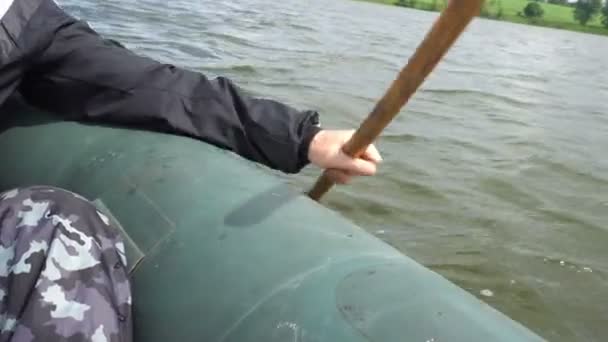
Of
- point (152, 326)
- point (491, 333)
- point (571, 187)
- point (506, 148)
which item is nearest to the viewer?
point (491, 333)

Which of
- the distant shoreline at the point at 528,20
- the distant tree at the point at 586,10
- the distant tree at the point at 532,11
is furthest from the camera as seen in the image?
the distant tree at the point at 586,10

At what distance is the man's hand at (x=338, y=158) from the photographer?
4.78ft

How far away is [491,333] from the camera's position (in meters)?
1.08

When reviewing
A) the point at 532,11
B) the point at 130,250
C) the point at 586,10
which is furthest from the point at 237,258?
the point at 586,10

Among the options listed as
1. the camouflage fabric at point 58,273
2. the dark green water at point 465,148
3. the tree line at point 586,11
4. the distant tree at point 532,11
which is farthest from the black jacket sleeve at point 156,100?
the tree line at point 586,11

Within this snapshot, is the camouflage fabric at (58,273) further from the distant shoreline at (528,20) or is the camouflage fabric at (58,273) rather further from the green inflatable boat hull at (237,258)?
the distant shoreline at (528,20)

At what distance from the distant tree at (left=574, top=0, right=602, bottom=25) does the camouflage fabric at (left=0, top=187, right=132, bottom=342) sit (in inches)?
1612

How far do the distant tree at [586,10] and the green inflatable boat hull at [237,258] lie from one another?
40654 millimetres

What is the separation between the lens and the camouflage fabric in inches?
42.7

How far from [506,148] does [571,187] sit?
0.97 m

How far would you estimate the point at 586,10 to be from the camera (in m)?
41.2

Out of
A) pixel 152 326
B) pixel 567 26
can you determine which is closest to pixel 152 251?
pixel 152 326

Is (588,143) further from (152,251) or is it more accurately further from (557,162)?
(152,251)

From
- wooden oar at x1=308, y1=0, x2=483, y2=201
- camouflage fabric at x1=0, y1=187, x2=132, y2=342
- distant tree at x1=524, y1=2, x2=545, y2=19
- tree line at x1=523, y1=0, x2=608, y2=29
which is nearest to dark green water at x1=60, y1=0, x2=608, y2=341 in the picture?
wooden oar at x1=308, y1=0, x2=483, y2=201
